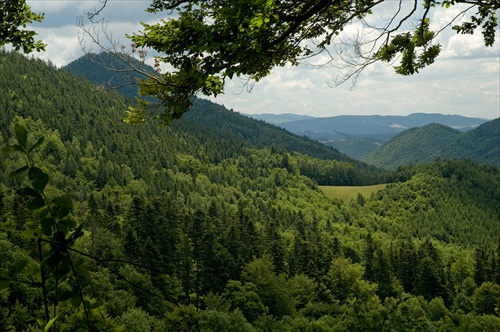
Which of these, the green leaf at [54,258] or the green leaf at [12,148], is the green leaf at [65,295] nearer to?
the green leaf at [54,258]

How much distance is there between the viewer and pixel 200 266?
5834 cm

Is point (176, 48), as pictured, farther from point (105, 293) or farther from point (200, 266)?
point (200, 266)

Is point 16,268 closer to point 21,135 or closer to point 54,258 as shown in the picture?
point 54,258

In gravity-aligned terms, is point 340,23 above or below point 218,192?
above

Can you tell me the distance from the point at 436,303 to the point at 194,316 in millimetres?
40175

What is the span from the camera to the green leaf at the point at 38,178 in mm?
2043

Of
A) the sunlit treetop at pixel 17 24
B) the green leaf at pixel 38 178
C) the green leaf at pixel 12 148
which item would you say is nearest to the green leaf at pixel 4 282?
the green leaf at pixel 38 178

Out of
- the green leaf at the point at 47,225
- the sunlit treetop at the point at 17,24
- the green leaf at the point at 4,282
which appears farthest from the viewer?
the sunlit treetop at the point at 17,24

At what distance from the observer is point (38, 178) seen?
208 cm

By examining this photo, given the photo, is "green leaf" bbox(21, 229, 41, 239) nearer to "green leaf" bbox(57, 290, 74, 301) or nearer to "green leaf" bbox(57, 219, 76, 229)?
"green leaf" bbox(57, 219, 76, 229)

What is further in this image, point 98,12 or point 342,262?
point 342,262

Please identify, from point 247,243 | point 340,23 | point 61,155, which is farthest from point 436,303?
point 61,155

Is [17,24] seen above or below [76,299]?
above

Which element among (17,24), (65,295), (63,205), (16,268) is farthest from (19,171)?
(17,24)
